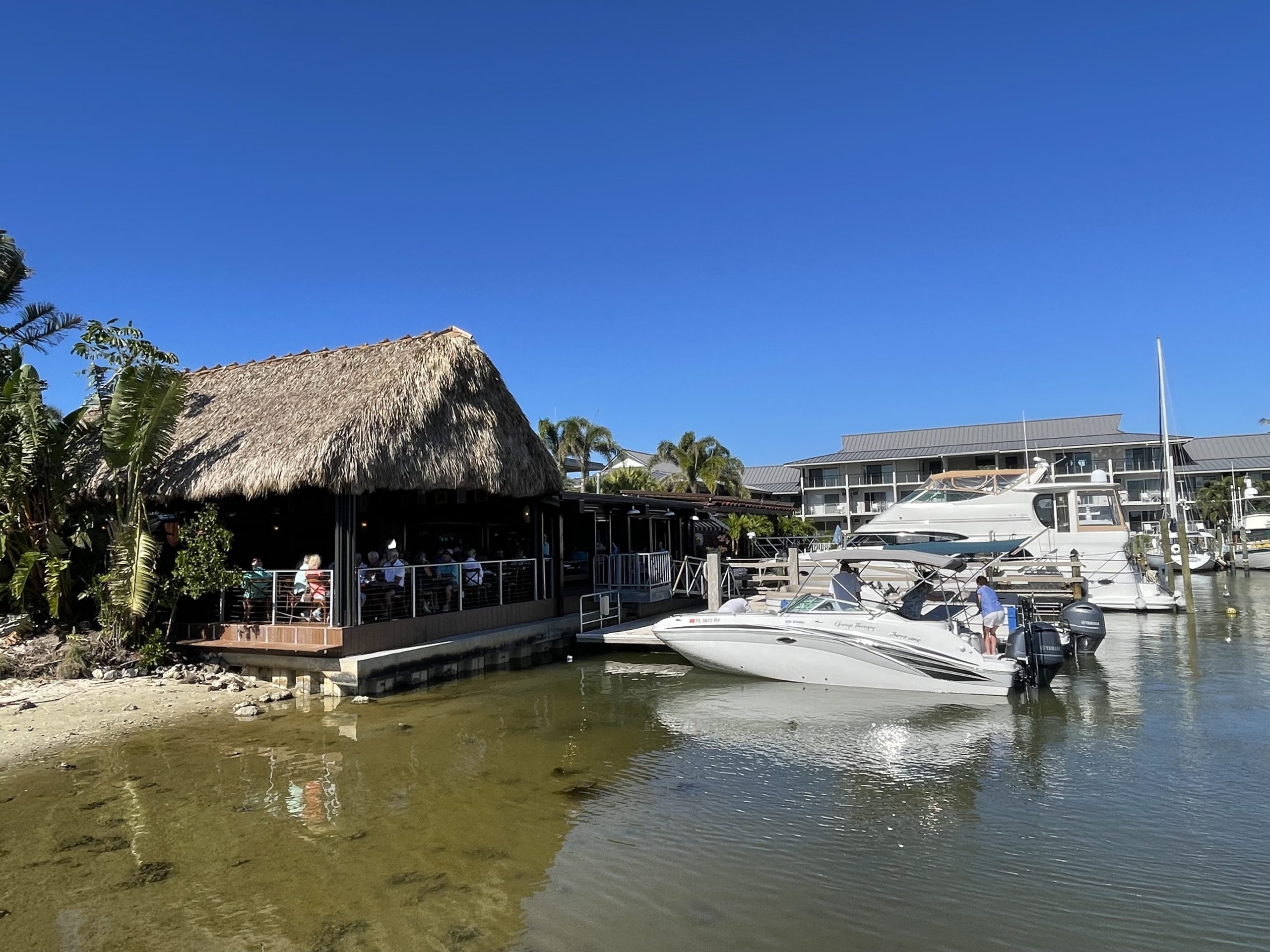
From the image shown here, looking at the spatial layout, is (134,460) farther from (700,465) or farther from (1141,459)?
(1141,459)

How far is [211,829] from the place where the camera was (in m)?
7.60

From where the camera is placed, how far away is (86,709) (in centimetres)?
1172

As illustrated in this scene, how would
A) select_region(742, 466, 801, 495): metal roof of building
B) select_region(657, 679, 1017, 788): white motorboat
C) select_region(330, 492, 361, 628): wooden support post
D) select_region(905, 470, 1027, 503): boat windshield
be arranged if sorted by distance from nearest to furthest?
1. select_region(657, 679, 1017, 788): white motorboat
2. select_region(330, 492, 361, 628): wooden support post
3. select_region(905, 470, 1027, 503): boat windshield
4. select_region(742, 466, 801, 495): metal roof of building

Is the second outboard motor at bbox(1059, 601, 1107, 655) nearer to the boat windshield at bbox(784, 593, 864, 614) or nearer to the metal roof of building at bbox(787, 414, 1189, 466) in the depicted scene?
the boat windshield at bbox(784, 593, 864, 614)

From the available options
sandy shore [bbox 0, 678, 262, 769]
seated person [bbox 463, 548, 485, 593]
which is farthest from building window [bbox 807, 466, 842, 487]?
sandy shore [bbox 0, 678, 262, 769]

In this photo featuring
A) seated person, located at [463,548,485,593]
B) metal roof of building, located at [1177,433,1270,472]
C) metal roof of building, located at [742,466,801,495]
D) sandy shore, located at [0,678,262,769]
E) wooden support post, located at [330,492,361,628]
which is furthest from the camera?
metal roof of building, located at [742,466,801,495]

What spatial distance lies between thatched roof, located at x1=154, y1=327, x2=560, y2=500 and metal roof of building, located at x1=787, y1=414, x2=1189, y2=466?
51.5 metres

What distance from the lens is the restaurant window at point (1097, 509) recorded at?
27.2 m

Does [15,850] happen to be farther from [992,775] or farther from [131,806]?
[992,775]

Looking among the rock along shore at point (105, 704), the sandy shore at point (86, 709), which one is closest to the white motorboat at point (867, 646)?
the rock along shore at point (105, 704)

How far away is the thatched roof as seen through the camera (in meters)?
13.4

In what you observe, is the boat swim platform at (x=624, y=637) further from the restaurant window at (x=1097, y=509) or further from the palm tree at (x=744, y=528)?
the restaurant window at (x=1097, y=509)

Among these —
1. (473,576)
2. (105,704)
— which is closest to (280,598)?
(105,704)

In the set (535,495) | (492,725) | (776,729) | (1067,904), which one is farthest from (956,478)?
(1067,904)
